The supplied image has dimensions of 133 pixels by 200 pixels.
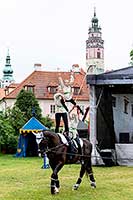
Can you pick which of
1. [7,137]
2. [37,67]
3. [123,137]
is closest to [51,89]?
[37,67]

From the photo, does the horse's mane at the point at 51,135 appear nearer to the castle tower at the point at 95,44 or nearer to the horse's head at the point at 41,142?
the horse's head at the point at 41,142

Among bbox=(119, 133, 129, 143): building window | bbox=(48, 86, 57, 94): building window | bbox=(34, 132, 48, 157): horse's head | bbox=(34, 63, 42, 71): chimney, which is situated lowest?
bbox=(119, 133, 129, 143): building window

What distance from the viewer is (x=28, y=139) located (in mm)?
22969

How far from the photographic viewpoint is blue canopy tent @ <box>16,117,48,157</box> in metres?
21.7

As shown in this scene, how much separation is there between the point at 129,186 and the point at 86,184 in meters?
1.04

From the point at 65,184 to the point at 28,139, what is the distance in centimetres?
1137

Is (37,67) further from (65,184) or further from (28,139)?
(65,184)

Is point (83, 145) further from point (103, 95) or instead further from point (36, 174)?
point (103, 95)

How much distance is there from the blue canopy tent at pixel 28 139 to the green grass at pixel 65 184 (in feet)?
18.1

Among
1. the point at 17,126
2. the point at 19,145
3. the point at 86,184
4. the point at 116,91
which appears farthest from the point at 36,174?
the point at 17,126

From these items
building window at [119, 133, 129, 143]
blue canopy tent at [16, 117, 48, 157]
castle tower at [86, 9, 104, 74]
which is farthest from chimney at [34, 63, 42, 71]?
castle tower at [86, 9, 104, 74]

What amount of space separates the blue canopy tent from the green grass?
217 inches

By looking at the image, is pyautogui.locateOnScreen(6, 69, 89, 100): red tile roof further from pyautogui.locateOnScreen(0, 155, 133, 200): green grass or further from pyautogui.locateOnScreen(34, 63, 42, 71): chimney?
pyautogui.locateOnScreen(0, 155, 133, 200): green grass

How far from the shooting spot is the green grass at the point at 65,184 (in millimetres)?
9930
